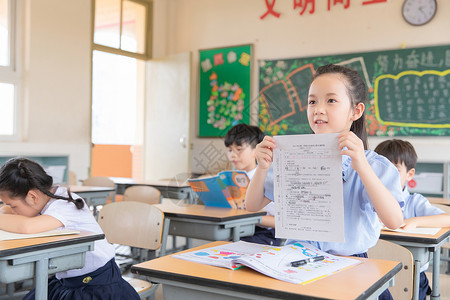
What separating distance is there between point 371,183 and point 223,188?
5.49ft

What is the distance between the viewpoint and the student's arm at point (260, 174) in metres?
1.17

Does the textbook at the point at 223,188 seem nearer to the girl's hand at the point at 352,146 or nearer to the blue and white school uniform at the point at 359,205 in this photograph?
the blue and white school uniform at the point at 359,205

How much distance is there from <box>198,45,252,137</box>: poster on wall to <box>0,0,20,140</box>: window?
7.37ft

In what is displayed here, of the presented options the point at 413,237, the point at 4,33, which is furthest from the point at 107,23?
the point at 413,237

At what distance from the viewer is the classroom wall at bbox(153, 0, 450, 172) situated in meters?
4.73

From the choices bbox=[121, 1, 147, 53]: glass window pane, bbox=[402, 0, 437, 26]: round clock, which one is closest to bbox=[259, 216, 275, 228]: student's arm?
bbox=[402, 0, 437, 26]: round clock

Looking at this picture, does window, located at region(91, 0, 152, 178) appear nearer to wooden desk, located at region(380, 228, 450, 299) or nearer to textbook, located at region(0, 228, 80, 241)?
textbook, located at region(0, 228, 80, 241)

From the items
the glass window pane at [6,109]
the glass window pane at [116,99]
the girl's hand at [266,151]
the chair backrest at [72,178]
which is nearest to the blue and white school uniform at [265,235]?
the girl's hand at [266,151]

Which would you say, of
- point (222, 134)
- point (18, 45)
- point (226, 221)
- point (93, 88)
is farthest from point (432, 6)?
point (18, 45)

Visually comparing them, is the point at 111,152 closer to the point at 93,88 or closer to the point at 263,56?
the point at 93,88

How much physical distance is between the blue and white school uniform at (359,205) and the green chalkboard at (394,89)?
3709 millimetres

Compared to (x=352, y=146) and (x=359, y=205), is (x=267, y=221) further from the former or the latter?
(x=352, y=146)

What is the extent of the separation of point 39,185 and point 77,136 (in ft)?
13.0

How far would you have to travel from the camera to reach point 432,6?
4664 millimetres
